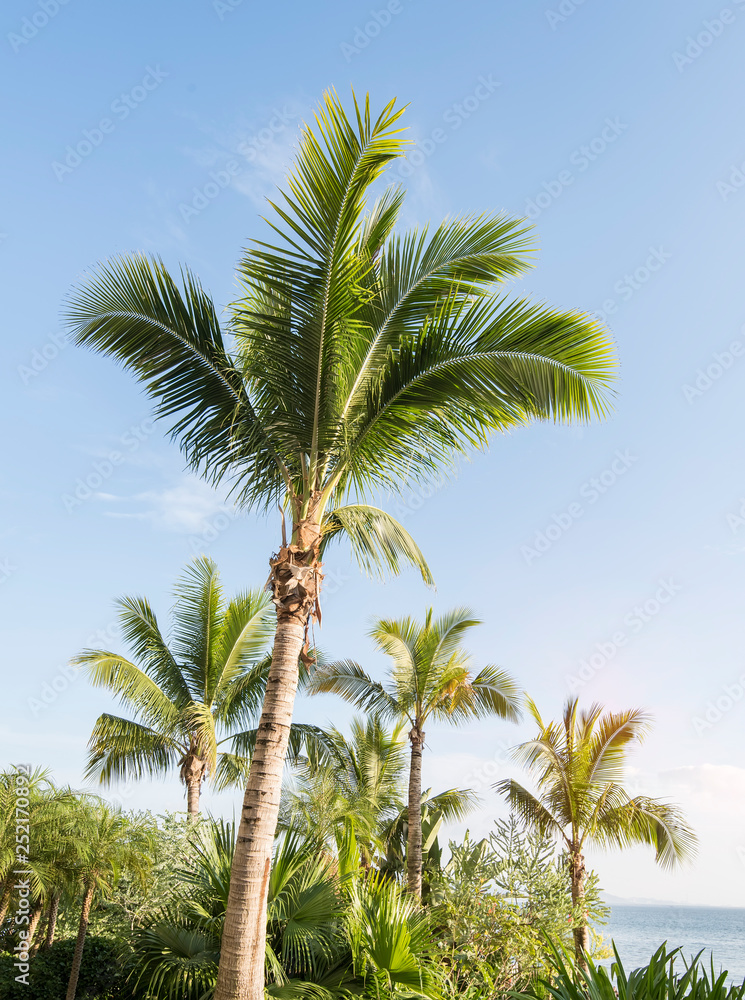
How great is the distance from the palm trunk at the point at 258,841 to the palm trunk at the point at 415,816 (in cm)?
936

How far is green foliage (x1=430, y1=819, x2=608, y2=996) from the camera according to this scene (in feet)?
27.2

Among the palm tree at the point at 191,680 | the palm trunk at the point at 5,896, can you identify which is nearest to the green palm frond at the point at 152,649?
the palm tree at the point at 191,680

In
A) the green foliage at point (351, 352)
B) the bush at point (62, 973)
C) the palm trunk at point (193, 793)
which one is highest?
the green foliage at point (351, 352)

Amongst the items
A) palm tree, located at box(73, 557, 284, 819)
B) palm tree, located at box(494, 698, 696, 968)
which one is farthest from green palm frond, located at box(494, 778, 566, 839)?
palm tree, located at box(73, 557, 284, 819)

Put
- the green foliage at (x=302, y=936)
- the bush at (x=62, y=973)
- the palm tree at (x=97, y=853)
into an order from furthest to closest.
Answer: the bush at (x=62, y=973) < the palm tree at (x=97, y=853) < the green foliage at (x=302, y=936)

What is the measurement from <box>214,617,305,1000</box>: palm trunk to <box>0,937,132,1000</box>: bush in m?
6.87

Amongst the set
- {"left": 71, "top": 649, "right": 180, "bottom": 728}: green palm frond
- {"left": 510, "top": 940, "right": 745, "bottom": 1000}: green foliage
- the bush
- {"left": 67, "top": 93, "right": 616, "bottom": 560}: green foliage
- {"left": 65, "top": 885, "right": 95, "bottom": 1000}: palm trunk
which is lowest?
the bush

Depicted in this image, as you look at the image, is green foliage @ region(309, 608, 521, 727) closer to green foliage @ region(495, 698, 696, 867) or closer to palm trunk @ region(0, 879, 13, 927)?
green foliage @ region(495, 698, 696, 867)

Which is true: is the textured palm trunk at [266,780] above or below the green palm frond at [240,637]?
below

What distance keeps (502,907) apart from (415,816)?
6.26 meters

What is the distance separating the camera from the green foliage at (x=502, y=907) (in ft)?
27.2

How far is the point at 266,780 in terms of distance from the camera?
18.3ft

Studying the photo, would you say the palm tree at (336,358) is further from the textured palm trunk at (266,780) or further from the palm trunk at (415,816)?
the palm trunk at (415,816)

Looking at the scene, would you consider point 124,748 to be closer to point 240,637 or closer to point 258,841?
point 240,637
